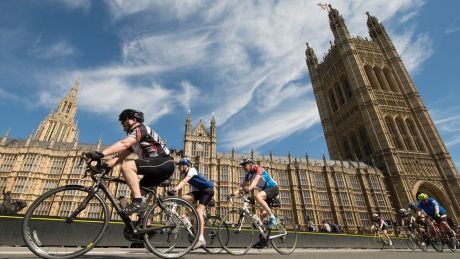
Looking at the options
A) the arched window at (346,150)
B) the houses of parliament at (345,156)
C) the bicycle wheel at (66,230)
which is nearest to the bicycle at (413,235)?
the bicycle wheel at (66,230)

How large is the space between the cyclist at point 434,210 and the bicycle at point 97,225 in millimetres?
9573

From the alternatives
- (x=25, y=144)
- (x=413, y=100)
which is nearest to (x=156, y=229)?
(x=25, y=144)

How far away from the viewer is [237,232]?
627cm

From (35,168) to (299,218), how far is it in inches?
1599

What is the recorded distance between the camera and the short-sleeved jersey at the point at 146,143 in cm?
408

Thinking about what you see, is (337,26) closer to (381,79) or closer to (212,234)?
(381,79)

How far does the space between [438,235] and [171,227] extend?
10404 mm

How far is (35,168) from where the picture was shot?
3775 centimetres

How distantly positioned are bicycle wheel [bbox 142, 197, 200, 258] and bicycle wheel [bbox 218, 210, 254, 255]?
1.78 m

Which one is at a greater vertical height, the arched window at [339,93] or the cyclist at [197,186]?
the arched window at [339,93]

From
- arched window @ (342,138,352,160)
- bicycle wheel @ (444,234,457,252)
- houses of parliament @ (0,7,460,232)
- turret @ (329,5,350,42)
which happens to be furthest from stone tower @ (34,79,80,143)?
turret @ (329,5,350,42)

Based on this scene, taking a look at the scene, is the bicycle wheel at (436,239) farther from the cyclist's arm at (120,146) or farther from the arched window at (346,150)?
the arched window at (346,150)

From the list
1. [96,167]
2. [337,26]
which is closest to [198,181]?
[96,167]

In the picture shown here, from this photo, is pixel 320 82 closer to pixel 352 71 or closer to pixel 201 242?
pixel 352 71
